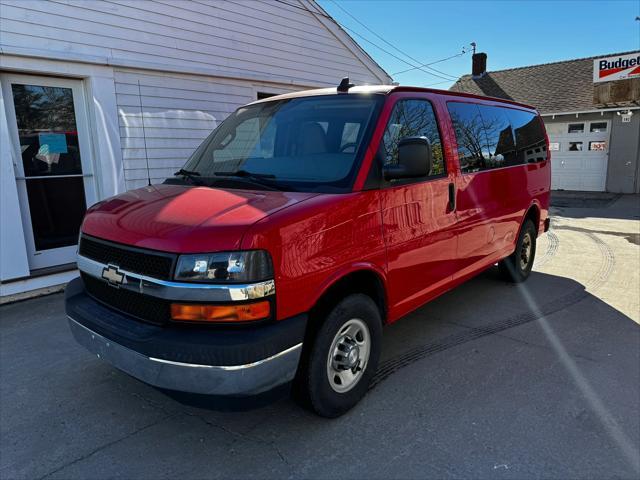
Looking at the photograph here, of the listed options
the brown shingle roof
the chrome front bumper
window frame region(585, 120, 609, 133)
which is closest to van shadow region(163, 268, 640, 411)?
the chrome front bumper

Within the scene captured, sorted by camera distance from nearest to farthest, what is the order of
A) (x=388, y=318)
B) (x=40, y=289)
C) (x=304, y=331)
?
1. (x=304, y=331)
2. (x=388, y=318)
3. (x=40, y=289)

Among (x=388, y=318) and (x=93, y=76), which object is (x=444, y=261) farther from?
(x=93, y=76)

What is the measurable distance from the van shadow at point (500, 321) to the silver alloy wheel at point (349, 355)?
1.20 ft

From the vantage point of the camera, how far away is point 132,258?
8.39 ft

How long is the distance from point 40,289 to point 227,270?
4.60 m

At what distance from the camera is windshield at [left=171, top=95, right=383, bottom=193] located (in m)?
3.01

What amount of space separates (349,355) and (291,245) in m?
0.96

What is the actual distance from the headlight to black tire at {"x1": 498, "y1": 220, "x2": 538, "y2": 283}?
420cm

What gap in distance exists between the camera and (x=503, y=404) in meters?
3.14

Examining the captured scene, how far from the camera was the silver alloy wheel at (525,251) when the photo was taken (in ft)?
19.2

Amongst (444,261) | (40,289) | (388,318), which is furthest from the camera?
(40,289)

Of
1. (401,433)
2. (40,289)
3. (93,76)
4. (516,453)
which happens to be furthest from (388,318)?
(93,76)

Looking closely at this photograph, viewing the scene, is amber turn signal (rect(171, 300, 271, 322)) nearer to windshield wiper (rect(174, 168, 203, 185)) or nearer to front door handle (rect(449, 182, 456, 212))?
windshield wiper (rect(174, 168, 203, 185))

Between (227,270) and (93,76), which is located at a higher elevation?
(93,76)
